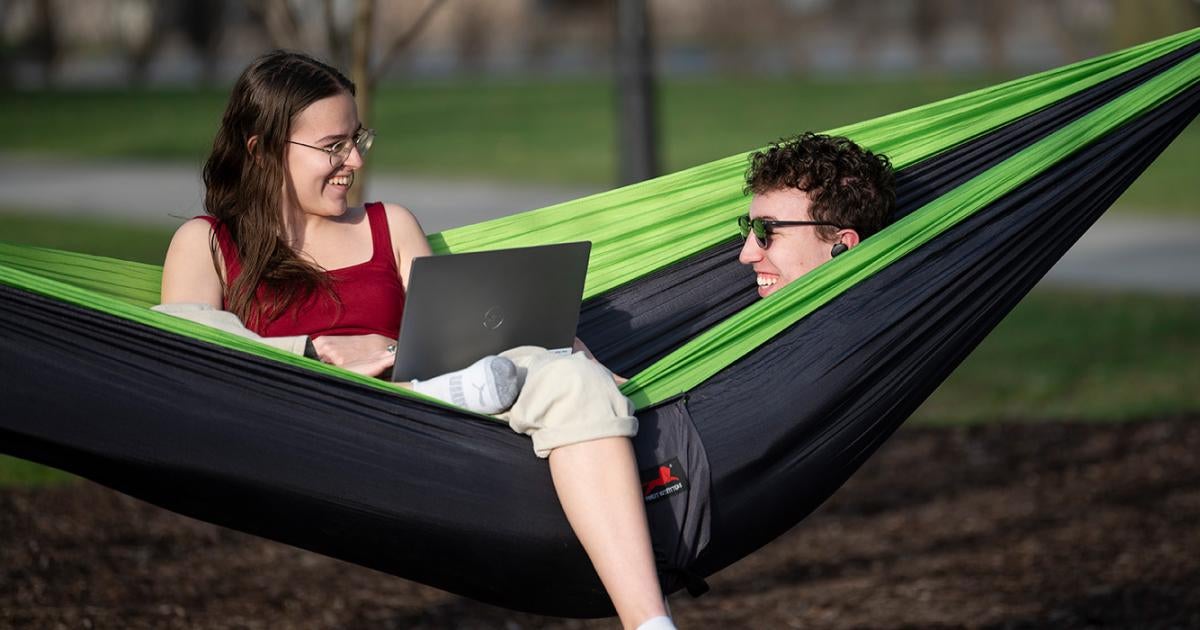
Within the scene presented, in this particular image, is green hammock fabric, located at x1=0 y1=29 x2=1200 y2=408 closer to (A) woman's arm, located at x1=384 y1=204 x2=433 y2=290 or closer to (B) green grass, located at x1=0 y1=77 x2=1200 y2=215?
(A) woman's arm, located at x1=384 y1=204 x2=433 y2=290

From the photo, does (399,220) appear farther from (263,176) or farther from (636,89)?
(636,89)

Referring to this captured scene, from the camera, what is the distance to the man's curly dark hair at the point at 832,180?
9.91 ft

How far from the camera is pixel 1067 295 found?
7.62 meters

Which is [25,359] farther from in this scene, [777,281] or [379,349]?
[777,281]

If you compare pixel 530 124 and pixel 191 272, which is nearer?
pixel 191 272

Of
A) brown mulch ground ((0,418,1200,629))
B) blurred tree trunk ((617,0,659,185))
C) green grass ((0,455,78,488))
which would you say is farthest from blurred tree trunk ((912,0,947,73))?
green grass ((0,455,78,488))

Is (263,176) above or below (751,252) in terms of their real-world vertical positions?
above

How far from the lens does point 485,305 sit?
107 inches

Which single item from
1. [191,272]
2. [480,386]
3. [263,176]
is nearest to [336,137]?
[263,176]

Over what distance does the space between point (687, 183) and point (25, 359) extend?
150cm

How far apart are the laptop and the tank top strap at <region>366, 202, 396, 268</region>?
443 mm

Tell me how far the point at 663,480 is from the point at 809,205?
688 mm

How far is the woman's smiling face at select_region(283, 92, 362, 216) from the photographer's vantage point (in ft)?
9.73

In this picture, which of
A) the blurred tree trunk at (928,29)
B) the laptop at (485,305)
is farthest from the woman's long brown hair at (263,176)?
the blurred tree trunk at (928,29)
